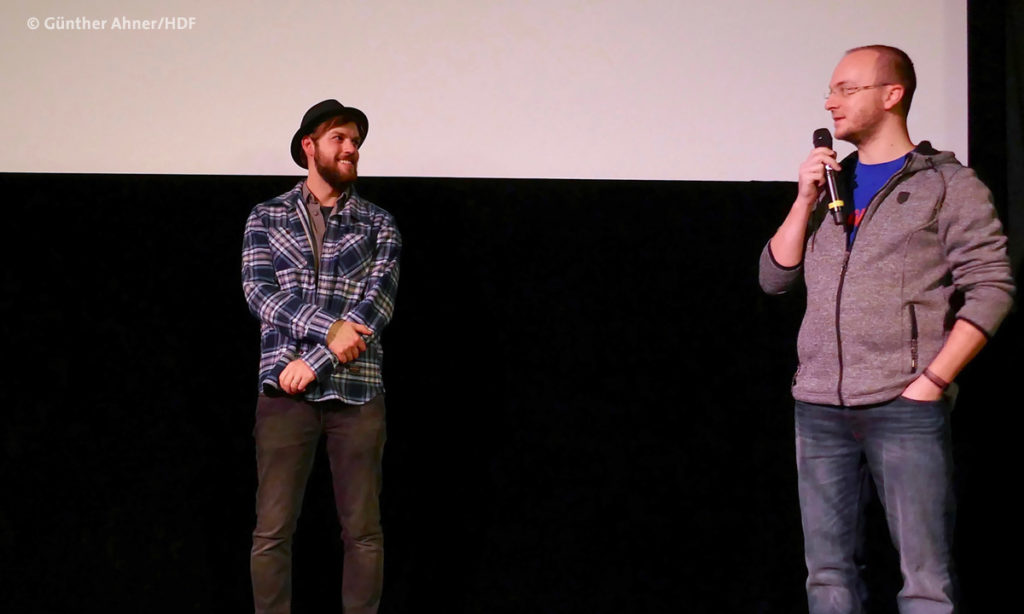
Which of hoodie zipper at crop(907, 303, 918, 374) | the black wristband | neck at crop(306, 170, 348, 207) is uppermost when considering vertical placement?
neck at crop(306, 170, 348, 207)

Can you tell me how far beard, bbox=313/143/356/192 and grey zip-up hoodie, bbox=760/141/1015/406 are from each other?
1232 mm

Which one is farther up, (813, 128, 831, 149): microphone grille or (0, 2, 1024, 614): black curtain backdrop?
(813, 128, 831, 149): microphone grille

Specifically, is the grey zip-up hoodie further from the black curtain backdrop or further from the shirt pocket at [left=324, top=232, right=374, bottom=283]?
the shirt pocket at [left=324, top=232, right=374, bottom=283]

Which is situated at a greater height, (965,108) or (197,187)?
(965,108)

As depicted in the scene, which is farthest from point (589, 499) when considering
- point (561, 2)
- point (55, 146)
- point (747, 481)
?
point (55, 146)

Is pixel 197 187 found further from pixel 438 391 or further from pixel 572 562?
pixel 572 562

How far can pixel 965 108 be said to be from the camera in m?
2.78

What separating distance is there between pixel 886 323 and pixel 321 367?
128 cm

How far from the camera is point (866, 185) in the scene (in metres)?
2.04

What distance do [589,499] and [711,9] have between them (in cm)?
157

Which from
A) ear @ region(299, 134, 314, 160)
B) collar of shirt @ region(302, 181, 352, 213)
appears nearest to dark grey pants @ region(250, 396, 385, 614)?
collar of shirt @ region(302, 181, 352, 213)

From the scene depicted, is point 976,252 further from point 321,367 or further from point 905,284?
point 321,367

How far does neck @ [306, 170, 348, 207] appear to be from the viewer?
2.47 metres

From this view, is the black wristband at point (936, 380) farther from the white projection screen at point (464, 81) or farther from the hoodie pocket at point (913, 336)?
the white projection screen at point (464, 81)
